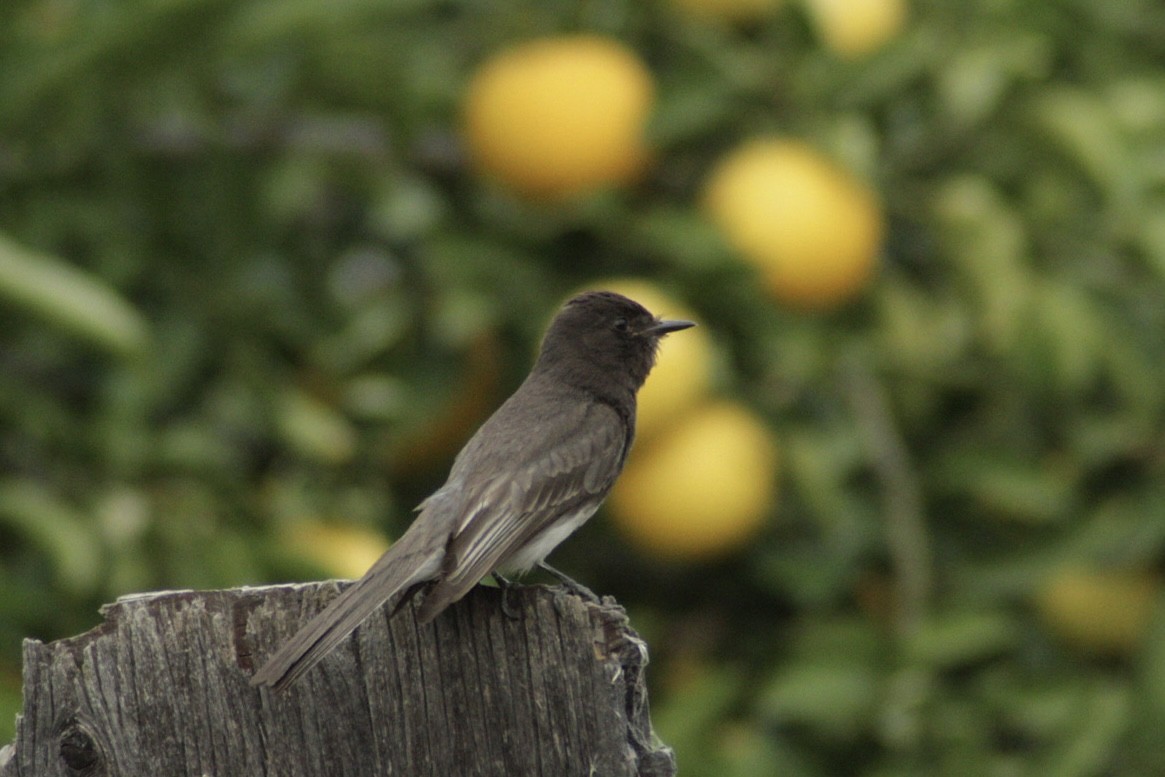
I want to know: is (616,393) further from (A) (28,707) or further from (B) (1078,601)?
(A) (28,707)

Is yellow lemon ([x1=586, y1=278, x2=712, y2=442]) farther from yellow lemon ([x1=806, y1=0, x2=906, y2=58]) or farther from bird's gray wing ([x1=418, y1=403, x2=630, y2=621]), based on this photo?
yellow lemon ([x1=806, y1=0, x2=906, y2=58])

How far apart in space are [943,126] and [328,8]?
6.05 ft

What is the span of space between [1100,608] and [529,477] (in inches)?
86.9

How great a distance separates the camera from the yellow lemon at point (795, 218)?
5059 millimetres

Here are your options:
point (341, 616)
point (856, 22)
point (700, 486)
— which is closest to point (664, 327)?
point (700, 486)

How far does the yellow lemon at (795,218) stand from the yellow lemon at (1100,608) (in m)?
1.02

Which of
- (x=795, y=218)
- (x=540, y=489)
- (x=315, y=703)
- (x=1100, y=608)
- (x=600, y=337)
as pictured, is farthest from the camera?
(x=1100, y=608)

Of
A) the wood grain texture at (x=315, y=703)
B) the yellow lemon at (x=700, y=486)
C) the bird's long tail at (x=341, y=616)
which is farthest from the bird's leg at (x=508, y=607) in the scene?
the yellow lemon at (x=700, y=486)

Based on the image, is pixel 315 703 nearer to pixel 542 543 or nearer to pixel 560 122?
pixel 542 543

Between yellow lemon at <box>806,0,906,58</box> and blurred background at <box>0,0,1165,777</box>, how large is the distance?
2 centimetres

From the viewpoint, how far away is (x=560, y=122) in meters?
5.12

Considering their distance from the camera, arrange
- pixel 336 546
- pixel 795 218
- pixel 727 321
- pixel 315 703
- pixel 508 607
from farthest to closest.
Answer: pixel 727 321 → pixel 795 218 → pixel 336 546 → pixel 508 607 → pixel 315 703

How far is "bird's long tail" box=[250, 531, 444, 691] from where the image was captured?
249cm

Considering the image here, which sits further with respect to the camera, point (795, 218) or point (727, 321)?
point (727, 321)
